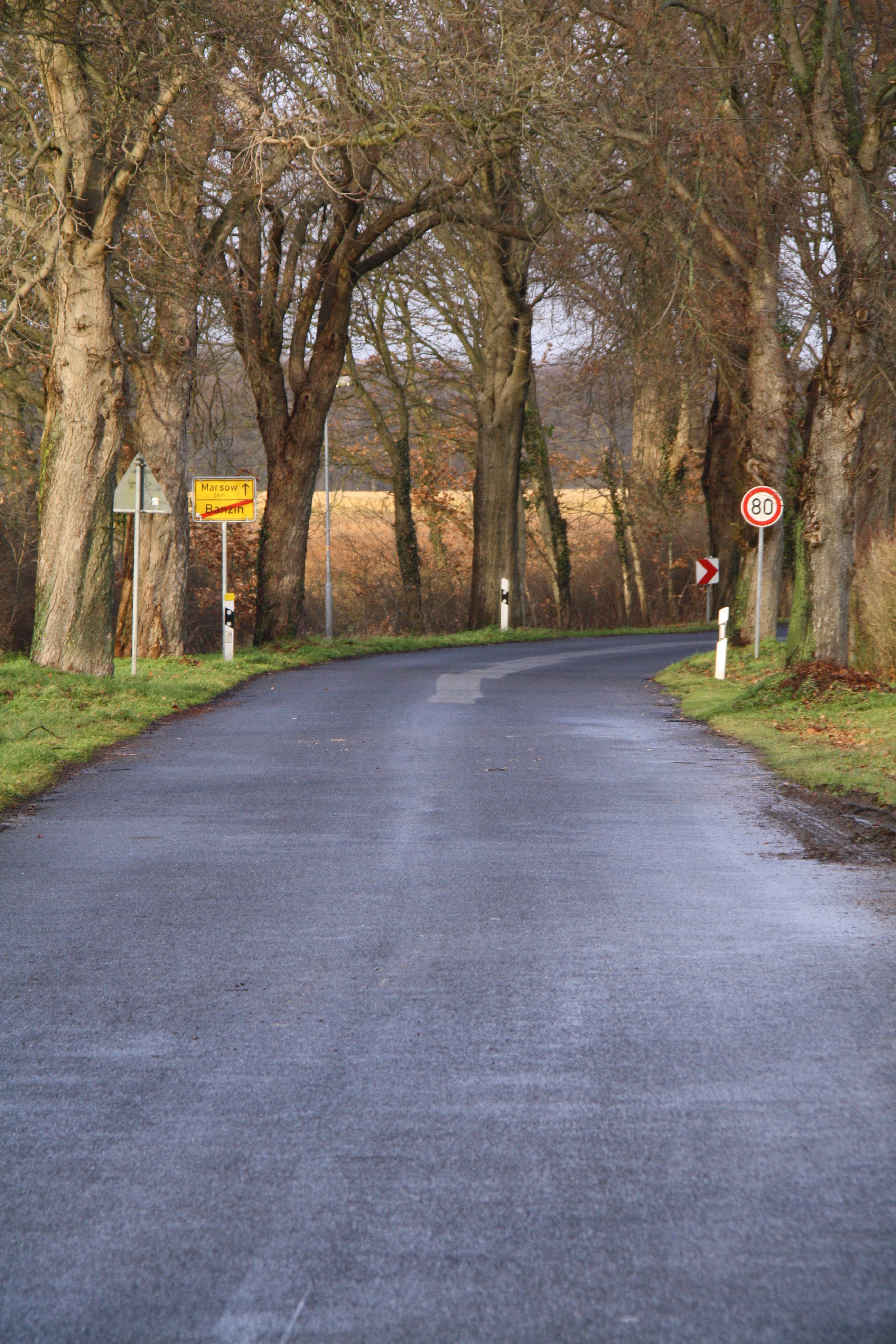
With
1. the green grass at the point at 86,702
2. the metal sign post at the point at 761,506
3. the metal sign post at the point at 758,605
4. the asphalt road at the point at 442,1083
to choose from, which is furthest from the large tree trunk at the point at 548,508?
the asphalt road at the point at 442,1083

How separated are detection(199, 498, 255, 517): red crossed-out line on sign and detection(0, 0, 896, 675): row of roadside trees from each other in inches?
20.6

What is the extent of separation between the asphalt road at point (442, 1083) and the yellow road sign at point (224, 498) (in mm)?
15602

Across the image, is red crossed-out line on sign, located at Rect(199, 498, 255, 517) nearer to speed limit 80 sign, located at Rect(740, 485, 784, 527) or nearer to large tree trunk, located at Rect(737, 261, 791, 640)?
speed limit 80 sign, located at Rect(740, 485, 784, 527)

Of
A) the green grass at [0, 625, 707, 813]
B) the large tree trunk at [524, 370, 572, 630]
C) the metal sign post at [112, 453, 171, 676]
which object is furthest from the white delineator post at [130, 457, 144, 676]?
the large tree trunk at [524, 370, 572, 630]

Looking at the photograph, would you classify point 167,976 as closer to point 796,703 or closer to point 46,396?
point 796,703

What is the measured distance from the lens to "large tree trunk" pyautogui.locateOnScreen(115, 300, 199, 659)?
79.2ft

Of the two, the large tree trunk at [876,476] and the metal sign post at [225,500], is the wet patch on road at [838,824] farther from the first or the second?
the metal sign post at [225,500]

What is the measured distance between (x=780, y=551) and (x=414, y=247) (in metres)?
15.3

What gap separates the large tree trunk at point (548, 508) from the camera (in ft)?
145

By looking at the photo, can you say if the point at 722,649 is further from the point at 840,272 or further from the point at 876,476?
the point at 840,272

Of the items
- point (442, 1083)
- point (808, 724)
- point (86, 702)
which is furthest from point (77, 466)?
point (442, 1083)

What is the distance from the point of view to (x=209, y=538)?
43.7m

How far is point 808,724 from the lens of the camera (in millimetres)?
15672

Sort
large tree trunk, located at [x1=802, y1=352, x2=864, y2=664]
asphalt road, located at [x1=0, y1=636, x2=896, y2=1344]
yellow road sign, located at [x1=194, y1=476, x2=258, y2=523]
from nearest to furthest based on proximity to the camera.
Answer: asphalt road, located at [x1=0, y1=636, x2=896, y2=1344] → large tree trunk, located at [x1=802, y1=352, x2=864, y2=664] → yellow road sign, located at [x1=194, y1=476, x2=258, y2=523]
